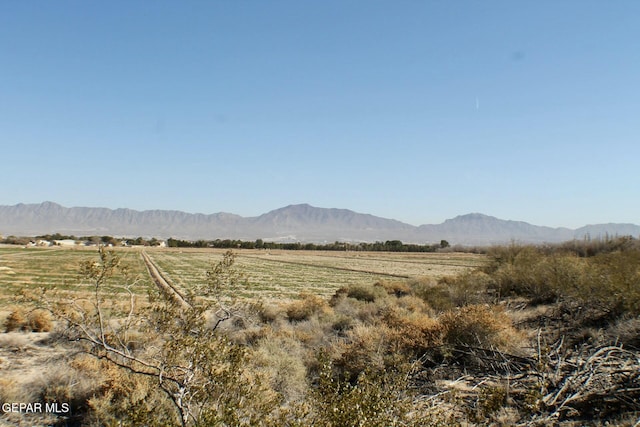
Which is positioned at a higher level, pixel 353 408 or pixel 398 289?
pixel 353 408

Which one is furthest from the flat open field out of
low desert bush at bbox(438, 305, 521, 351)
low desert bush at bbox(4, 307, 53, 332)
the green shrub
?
the green shrub

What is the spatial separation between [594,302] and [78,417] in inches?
588

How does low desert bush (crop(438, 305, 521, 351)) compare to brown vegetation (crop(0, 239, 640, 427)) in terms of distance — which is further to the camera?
low desert bush (crop(438, 305, 521, 351))

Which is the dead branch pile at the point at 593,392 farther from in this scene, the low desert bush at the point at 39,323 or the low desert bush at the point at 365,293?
the low desert bush at the point at 39,323

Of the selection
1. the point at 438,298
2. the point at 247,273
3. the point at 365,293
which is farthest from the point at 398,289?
the point at 247,273

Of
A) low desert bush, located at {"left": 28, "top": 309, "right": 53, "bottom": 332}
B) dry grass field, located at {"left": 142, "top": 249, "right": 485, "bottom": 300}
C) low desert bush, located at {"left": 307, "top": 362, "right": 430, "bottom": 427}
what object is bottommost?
dry grass field, located at {"left": 142, "top": 249, "right": 485, "bottom": 300}

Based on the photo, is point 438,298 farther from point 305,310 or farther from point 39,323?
point 39,323

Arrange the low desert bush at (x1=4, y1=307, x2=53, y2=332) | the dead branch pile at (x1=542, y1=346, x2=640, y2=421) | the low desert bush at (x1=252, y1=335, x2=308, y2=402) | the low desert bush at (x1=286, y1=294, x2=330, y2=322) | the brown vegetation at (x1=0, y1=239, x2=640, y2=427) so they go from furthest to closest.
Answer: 1. the low desert bush at (x1=286, y1=294, x2=330, y2=322)
2. the low desert bush at (x1=4, y1=307, x2=53, y2=332)
3. the low desert bush at (x1=252, y1=335, x2=308, y2=402)
4. the dead branch pile at (x1=542, y1=346, x2=640, y2=421)
5. the brown vegetation at (x1=0, y1=239, x2=640, y2=427)

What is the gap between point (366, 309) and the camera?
1712 centimetres

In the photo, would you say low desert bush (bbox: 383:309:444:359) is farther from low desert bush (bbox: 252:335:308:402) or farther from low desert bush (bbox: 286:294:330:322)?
low desert bush (bbox: 286:294:330:322)

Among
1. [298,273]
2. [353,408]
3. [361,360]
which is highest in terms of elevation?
[353,408]

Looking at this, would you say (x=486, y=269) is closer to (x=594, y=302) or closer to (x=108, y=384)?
(x=594, y=302)

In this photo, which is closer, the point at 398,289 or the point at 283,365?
the point at 283,365

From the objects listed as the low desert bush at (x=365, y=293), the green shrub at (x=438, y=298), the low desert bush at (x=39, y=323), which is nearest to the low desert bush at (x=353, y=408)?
the green shrub at (x=438, y=298)
